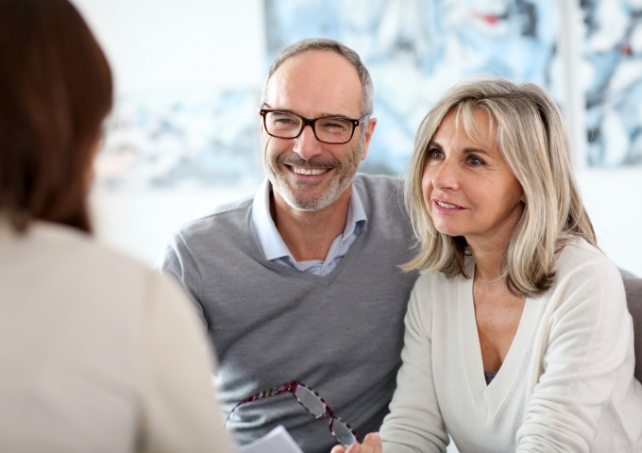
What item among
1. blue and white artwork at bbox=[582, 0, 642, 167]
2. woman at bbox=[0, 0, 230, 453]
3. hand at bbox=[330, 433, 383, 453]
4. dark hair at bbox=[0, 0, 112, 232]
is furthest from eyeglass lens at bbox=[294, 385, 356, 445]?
blue and white artwork at bbox=[582, 0, 642, 167]

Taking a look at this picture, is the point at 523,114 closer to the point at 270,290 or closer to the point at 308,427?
the point at 270,290

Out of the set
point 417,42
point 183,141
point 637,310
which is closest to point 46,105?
point 637,310

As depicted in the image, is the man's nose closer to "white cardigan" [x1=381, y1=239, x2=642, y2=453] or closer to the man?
Result: the man

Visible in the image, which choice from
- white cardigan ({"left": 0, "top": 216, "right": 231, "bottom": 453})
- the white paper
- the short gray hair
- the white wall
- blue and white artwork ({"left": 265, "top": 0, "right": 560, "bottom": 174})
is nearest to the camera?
white cardigan ({"left": 0, "top": 216, "right": 231, "bottom": 453})

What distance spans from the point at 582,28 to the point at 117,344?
332cm

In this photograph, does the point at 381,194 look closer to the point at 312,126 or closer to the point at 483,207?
the point at 312,126

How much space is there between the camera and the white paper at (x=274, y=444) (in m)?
1.43

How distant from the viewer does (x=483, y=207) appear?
1.85 metres

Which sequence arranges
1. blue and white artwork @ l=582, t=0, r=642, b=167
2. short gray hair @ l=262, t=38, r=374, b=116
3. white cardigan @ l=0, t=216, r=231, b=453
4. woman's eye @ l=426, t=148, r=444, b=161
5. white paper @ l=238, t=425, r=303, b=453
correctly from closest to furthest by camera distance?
1. white cardigan @ l=0, t=216, r=231, b=453
2. white paper @ l=238, t=425, r=303, b=453
3. woman's eye @ l=426, t=148, r=444, b=161
4. short gray hair @ l=262, t=38, r=374, b=116
5. blue and white artwork @ l=582, t=0, r=642, b=167

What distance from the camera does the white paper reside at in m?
1.43

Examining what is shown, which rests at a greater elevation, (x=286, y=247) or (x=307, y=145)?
(x=307, y=145)

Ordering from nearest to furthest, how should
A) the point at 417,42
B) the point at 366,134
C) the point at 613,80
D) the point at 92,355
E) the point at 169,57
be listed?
the point at 92,355
the point at 366,134
the point at 613,80
the point at 417,42
the point at 169,57

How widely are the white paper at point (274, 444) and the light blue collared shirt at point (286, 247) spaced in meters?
0.68

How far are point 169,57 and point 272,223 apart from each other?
2.39 m
